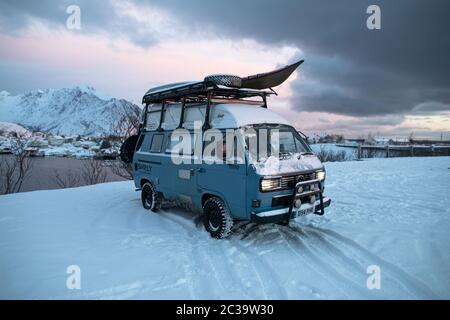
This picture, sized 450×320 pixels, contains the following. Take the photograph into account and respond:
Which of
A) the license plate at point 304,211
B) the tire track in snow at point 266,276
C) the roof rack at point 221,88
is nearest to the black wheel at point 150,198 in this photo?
the roof rack at point 221,88

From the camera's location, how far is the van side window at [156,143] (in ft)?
26.0

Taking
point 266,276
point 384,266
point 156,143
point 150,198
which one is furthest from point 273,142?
point 150,198

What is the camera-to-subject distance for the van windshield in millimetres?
5832

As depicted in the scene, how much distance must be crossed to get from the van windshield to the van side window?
114 inches

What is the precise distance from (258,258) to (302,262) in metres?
0.69

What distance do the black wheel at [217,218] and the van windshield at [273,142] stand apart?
1162 millimetres

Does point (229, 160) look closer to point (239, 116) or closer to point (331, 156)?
point (239, 116)

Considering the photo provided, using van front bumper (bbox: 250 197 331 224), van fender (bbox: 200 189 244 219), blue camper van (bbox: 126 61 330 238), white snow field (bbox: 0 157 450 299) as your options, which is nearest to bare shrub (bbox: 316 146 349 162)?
white snow field (bbox: 0 157 450 299)

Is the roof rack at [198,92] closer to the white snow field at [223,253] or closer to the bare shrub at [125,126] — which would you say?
the white snow field at [223,253]

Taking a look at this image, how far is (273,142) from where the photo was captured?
20.5 ft

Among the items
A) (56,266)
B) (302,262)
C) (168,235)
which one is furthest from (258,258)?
(56,266)

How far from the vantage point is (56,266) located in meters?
4.55

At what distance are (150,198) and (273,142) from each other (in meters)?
3.92
